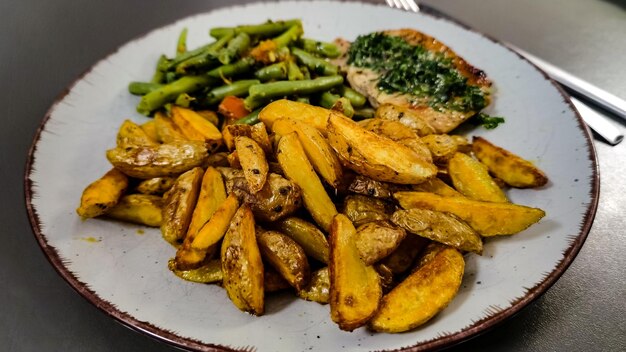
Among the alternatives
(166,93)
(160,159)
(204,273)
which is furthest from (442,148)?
(166,93)

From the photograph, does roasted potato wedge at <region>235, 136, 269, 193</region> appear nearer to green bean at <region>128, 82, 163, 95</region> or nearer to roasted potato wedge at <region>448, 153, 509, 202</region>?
roasted potato wedge at <region>448, 153, 509, 202</region>

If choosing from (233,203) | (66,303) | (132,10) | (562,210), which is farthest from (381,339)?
(132,10)

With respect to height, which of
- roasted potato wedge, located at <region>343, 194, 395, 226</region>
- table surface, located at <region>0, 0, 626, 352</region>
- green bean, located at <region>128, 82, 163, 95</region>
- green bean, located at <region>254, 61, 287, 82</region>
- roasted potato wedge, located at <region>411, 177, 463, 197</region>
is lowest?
table surface, located at <region>0, 0, 626, 352</region>

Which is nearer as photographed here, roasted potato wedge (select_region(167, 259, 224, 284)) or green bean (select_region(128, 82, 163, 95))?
roasted potato wedge (select_region(167, 259, 224, 284))

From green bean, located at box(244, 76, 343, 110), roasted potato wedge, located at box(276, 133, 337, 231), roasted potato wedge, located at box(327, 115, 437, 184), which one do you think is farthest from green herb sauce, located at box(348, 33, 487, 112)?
roasted potato wedge, located at box(276, 133, 337, 231)

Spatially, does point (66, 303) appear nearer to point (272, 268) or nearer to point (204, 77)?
point (272, 268)

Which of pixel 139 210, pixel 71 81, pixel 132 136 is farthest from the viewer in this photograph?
pixel 71 81

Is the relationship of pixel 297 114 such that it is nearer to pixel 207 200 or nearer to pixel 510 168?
pixel 207 200
